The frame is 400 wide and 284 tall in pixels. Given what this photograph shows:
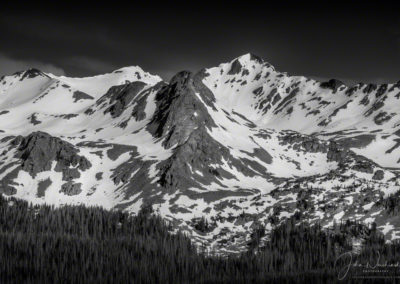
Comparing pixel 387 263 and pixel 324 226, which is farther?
pixel 324 226

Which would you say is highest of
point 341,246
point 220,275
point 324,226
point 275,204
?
point 275,204

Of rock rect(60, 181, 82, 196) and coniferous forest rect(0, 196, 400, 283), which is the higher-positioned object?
rock rect(60, 181, 82, 196)

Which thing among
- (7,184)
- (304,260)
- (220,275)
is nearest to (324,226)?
(304,260)

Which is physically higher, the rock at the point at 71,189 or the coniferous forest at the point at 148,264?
the rock at the point at 71,189

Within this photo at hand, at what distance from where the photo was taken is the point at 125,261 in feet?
189

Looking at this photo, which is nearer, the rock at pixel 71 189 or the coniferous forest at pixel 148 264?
the coniferous forest at pixel 148 264

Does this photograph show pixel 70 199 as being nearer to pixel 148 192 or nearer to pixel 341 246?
pixel 148 192

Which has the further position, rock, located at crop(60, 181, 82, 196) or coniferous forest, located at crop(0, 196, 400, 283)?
rock, located at crop(60, 181, 82, 196)

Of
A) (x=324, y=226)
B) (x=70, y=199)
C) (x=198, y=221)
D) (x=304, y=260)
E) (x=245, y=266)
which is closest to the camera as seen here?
(x=245, y=266)

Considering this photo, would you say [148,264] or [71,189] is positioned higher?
[71,189]

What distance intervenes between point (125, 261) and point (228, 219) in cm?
10581

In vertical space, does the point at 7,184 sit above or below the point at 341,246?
above

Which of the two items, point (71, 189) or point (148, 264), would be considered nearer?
point (148, 264)

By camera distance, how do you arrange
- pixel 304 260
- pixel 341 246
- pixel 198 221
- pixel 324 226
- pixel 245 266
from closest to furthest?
pixel 245 266 → pixel 304 260 → pixel 341 246 → pixel 324 226 → pixel 198 221
